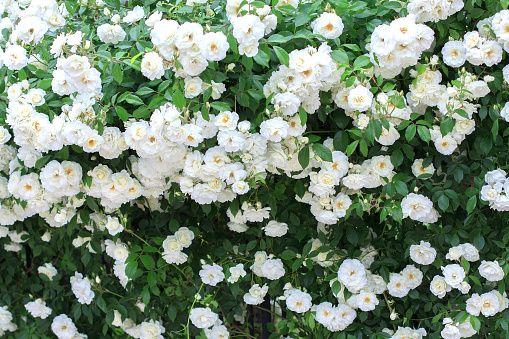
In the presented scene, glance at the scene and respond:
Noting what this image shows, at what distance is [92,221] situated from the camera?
2258 mm

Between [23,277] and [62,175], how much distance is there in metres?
1.26

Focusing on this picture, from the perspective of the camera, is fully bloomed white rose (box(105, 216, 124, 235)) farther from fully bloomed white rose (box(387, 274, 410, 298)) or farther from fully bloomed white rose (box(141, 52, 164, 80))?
fully bloomed white rose (box(387, 274, 410, 298))

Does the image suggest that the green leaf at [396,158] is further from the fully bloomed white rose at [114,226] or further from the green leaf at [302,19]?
the fully bloomed white rose at [114,226]

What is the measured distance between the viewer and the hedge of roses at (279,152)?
5.46 feet

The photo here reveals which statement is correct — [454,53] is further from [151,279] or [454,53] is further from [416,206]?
[151,279]

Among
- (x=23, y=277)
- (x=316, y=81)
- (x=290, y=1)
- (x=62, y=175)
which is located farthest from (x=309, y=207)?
(x=23, y=277)

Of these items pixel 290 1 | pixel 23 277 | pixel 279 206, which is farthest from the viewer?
pixel 23 277

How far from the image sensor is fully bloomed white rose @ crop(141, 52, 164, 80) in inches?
63.6

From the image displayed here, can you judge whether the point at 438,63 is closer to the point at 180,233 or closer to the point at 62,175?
the point at 180,233

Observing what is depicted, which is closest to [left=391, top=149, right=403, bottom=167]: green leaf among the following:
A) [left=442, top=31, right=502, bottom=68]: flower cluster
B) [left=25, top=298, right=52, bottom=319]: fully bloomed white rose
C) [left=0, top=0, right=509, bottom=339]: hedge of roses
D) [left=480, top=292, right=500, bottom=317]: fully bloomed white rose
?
[left=0, top=0, right=509, bottom=339]: hedge of roses

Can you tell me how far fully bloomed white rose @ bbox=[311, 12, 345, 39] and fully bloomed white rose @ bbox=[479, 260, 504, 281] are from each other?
962 millimetres

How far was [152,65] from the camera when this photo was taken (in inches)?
63.6

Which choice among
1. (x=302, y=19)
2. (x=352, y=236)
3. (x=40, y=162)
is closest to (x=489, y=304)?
(x=352, y=236)

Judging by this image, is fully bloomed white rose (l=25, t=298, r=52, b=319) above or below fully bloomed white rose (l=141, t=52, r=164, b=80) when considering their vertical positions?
below
